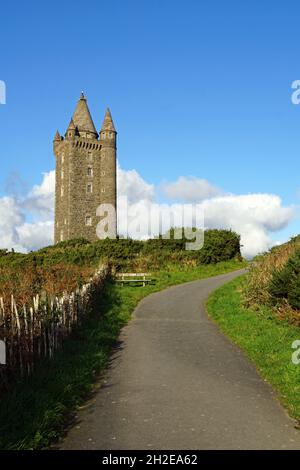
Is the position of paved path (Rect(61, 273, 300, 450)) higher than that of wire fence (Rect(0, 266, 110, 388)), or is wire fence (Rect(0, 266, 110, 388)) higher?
wire fence (Rect(0, 266, 110, 388))

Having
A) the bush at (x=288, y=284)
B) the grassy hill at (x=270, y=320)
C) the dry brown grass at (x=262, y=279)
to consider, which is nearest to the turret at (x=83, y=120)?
the grassy hill at (x=270, y=320)

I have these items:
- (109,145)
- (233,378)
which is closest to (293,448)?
(233,378)

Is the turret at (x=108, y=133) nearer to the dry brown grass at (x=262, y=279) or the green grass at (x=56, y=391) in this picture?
the dry brown grass at (x=262, y=279)

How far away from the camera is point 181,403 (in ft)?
28.0

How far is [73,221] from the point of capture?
75.9m

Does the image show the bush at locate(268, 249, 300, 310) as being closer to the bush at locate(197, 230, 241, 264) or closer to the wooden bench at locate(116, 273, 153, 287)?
the wooden bench at locate(116, 273, 153, 287)

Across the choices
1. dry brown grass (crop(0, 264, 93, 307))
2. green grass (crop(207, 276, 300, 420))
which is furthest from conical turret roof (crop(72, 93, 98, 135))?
green grass (crop(207, 276, 300, 420))

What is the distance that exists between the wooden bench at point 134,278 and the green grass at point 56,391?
13726 millimetres

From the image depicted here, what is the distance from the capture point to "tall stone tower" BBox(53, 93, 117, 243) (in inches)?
3017

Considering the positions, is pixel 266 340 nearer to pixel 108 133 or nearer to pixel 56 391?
pixel 56 391

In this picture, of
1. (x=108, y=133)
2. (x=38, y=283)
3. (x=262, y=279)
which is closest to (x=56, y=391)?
(x=38, y=283)

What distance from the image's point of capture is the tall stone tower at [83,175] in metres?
76.6

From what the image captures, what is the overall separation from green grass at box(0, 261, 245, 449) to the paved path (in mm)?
308
